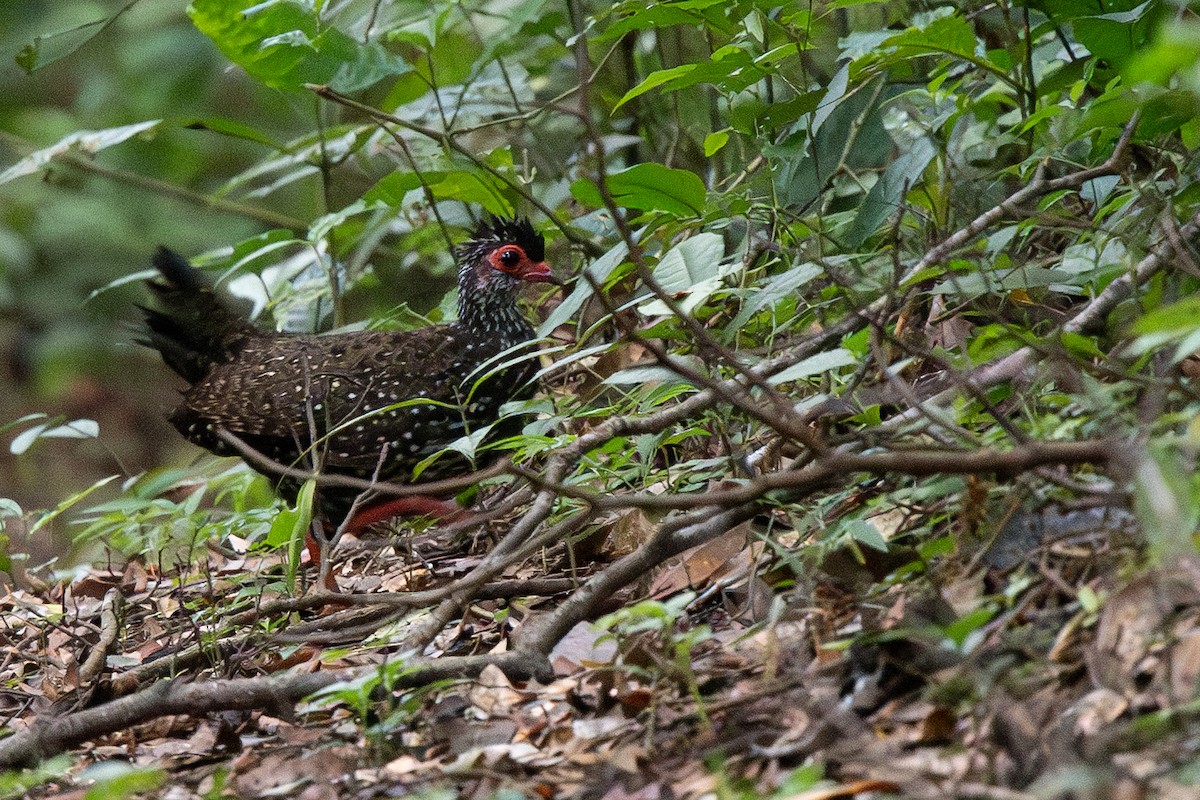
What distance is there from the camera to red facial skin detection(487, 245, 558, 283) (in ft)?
18.0

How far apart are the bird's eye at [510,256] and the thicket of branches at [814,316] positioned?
8.7 inches

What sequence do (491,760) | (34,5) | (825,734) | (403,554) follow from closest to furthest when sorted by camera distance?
(825,734) < (491,760) < (403,554) < (34,5)

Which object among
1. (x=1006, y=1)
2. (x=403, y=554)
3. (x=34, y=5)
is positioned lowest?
(x=403, y=554)

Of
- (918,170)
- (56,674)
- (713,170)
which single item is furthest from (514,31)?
(56,674)

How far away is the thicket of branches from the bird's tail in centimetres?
32

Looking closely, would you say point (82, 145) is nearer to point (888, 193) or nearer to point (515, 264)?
point (515, 264)

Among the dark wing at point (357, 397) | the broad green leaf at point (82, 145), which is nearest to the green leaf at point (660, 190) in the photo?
the dark wing at point (357, 397)

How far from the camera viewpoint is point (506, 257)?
549 centimetres

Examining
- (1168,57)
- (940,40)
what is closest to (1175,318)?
(1168,57)

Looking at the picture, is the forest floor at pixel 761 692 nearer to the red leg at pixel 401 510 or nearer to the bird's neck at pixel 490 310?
the red leg at pixel 401 510

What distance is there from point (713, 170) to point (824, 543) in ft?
10.1

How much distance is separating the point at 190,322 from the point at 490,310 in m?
1.37

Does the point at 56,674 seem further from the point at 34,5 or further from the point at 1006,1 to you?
the point at 34,5

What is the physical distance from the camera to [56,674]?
12.0ft
